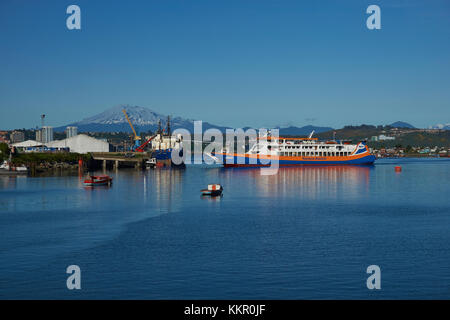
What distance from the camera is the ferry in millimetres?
94438

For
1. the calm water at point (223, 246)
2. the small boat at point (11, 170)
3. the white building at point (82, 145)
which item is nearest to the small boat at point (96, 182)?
the calm water at point (223, 246)

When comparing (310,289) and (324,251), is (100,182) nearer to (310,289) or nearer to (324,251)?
(324,251)

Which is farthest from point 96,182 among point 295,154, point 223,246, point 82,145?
point 82,145

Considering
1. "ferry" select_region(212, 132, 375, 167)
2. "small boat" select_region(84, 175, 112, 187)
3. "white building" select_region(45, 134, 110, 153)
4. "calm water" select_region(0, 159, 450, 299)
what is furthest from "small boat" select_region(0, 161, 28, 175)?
"white building" select_region(45, 134, 110, 153)

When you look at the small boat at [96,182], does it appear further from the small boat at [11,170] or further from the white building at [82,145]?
the white building at [82,145]

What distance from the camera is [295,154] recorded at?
328ft

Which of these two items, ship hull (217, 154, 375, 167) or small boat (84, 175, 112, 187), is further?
ship hull (217, 154, 375, 167)

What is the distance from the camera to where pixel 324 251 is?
2228 centimetres

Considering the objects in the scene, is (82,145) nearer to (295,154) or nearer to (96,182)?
(295,154)

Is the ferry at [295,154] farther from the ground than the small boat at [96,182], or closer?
farther from the ground

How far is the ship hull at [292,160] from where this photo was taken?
94000mm

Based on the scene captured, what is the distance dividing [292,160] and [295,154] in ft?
8.30

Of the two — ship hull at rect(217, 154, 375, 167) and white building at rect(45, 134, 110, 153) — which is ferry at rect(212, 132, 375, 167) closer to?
ship hull at rect(217, 154, 375, 167)

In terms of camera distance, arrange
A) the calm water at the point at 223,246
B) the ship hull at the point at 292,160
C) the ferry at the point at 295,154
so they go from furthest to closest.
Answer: the ferry at the point at 295,154 < the ship hull at the point at 292,160 < the calm water at the point at 223,246
